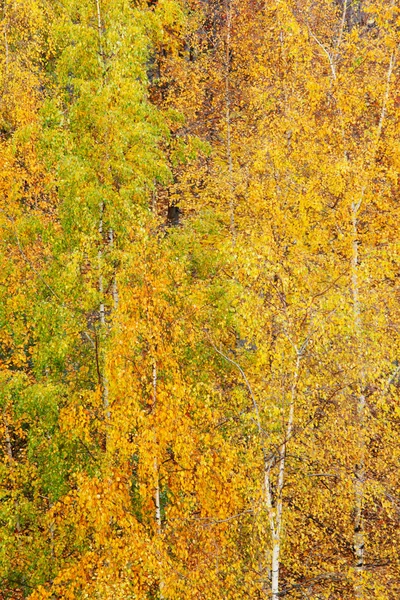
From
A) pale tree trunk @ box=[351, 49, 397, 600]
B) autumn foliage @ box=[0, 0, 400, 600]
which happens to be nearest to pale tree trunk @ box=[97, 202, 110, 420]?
autumn foliage @ box=[0, 0, 400, 600]

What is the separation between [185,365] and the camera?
13438 millimetres

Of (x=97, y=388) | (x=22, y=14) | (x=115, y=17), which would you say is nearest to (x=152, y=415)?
(x=97, y=388)

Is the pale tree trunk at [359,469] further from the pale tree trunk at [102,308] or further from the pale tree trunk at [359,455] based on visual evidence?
the pale tree trunk at [102,308]

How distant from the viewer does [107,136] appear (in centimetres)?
1260

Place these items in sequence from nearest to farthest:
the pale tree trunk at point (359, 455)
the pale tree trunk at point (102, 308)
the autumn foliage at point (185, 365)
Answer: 1. the autumn foliage at point (185, 365)
2. the pale tree trunk at point (359, 455)
3. the pale tree trunk at point (102, 308)

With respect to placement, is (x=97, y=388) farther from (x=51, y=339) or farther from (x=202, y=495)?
(x=202, y=495)

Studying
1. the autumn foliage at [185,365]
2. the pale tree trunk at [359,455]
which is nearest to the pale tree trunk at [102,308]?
the autumn foliage at [185,365]

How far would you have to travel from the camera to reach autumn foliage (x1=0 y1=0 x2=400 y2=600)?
10758mm

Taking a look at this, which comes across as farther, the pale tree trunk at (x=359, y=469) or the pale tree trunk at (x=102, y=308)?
the pale tree trunk at (x=102, y=308)

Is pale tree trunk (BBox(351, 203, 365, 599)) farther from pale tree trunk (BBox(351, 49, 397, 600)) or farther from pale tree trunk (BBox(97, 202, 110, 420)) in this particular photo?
pale tree trunk (BBox(97, 202, 110, 420))

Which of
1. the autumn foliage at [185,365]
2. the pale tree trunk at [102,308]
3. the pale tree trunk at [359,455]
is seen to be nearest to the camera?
the autumn foliage at [185,365]

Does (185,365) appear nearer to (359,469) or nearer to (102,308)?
(102,308)

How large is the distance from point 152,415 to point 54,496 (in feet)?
11.7

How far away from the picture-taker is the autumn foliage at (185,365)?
10.8 m
